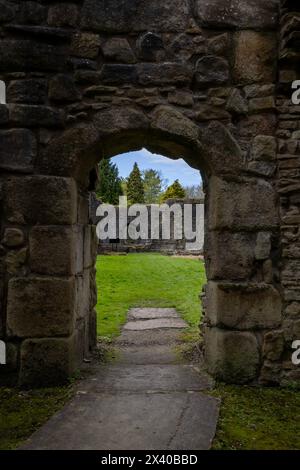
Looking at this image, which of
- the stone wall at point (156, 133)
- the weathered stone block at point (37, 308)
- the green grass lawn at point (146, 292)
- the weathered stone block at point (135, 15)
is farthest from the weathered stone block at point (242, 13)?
the green grass lawn at point (146, 292)

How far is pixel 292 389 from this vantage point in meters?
3.92

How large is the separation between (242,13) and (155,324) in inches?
180

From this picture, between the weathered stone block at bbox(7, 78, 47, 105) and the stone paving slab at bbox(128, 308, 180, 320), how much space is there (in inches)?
170

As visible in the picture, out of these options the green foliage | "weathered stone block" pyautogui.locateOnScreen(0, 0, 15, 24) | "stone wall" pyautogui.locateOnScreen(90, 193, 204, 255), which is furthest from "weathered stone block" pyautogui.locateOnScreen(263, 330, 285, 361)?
"stone wall" pyautogui.locateOnScreen(90, 193, 204, 255)

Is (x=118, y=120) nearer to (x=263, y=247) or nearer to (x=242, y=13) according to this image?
(x=242, y=13)

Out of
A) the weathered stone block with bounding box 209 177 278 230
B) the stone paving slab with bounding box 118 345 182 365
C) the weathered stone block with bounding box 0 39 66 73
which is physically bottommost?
the stone paving slab with bounding box 118 345 182 365

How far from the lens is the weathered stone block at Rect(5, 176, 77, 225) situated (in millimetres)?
4023

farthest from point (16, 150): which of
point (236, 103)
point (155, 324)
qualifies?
point (155, 324)

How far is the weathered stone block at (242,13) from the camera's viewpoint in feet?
13.5

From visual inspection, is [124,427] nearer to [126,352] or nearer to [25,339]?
[25,339]

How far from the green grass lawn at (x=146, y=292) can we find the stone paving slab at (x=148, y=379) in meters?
1.59

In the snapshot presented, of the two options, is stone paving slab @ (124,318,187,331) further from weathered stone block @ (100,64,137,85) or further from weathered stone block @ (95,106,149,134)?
weathered stone block @ (100,64,137,85)

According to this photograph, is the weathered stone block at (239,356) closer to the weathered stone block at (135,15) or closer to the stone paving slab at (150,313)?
the weathered stone block at (135,15)
